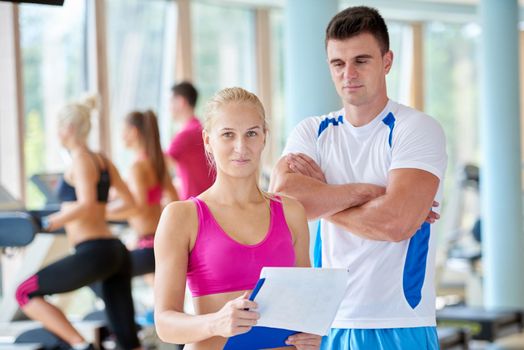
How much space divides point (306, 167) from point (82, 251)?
274cm

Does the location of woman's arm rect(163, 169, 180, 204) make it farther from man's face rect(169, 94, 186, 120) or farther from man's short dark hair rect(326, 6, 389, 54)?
man's short dark hair rect(326, 6, 389, 54)

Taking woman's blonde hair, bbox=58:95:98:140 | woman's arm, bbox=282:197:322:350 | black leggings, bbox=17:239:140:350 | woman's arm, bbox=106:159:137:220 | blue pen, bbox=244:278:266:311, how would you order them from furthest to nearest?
1. woman's arm, bbox=106:159:137:220
2. woman's blonde hair, bbox=58:95:98:140
3. black leggings, bbox=17:239:140:350
4. woman's arm, bbox=282:197:322:350
5. blue pen, bbox=244:278:266:311

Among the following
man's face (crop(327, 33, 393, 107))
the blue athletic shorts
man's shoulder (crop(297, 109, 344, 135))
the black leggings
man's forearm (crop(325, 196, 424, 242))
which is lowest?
the black leggings

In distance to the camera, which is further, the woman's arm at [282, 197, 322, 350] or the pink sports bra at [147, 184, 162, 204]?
the pink sports bra at [147, 184, 162, 204]

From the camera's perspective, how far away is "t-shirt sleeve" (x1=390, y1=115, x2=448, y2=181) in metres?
2.30

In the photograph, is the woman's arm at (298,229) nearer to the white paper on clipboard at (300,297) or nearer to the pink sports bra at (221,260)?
the pink sports bra at (221,260)

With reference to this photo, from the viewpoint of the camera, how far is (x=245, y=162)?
1.94m

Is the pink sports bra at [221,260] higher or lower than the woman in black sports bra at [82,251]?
higher

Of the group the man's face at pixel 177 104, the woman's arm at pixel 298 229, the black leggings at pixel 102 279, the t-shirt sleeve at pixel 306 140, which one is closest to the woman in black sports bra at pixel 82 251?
the black leggings at pixel 102 279

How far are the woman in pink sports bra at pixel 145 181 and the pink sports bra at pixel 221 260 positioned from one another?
3721mm

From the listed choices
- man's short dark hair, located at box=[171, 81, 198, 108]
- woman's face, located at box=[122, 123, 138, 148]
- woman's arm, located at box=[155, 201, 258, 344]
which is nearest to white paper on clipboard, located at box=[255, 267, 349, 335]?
woman's arm, located at box=[155, 201, 258, 344]

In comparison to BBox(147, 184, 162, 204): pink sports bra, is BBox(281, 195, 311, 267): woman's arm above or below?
above

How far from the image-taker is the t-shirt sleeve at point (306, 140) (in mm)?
2428

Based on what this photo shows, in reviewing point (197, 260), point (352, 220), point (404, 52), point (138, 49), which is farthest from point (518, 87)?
point (197, 260)
